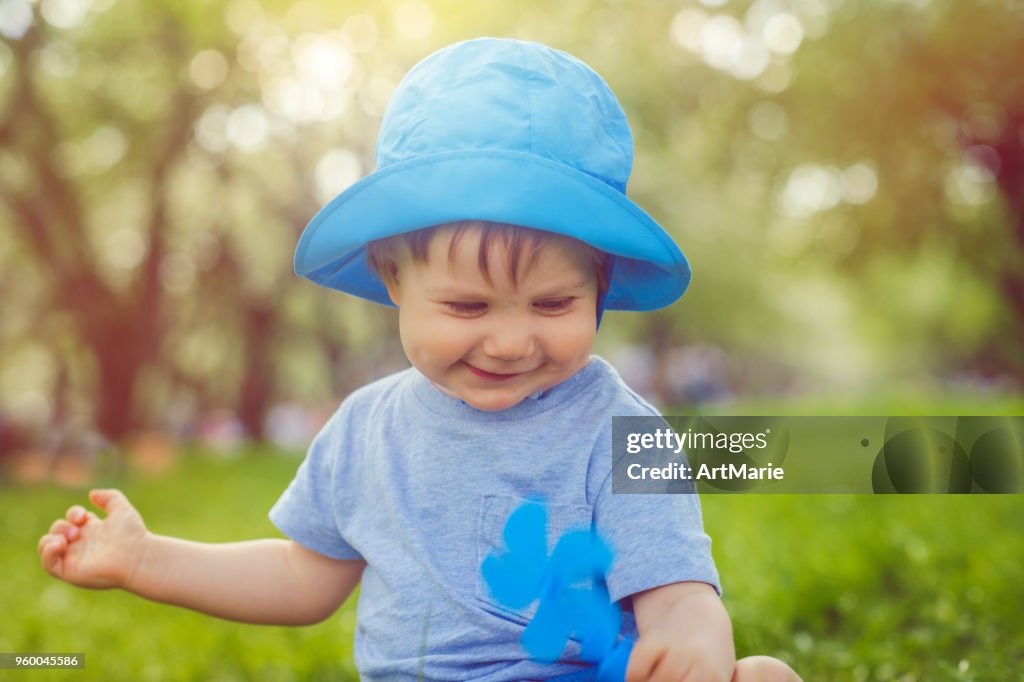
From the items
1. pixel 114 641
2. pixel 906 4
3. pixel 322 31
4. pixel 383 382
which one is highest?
pixel 906 4

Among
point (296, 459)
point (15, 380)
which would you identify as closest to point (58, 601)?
point (296, 459)

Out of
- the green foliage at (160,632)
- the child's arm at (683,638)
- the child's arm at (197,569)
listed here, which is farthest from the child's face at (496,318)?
the green foliage at (160,632)

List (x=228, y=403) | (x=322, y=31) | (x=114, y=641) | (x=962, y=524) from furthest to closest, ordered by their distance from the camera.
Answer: (x=228, y=403)
(x=322, y=31)
(x=962, y=524)
(x=114, y=641)

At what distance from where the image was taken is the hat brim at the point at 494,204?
1.48 m

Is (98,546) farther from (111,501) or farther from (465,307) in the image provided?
(465,307)

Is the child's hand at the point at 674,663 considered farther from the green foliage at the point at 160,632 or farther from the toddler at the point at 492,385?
the green foliage at the point at 160,632

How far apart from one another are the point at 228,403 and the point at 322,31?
9.79m

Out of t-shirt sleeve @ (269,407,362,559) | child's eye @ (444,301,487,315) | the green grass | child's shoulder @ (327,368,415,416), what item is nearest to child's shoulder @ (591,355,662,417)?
child's eye @ (444,301,487,315)

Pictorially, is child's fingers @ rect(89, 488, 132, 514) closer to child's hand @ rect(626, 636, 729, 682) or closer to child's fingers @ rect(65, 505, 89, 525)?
child's fingers @ rect(65, 505, 89, 525)

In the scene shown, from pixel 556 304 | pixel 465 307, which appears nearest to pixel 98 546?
pixel 465 307

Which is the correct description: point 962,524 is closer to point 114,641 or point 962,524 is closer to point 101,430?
point 114,641

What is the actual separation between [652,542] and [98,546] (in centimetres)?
106

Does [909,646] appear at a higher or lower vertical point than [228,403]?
lower

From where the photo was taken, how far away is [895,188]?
14734mm
